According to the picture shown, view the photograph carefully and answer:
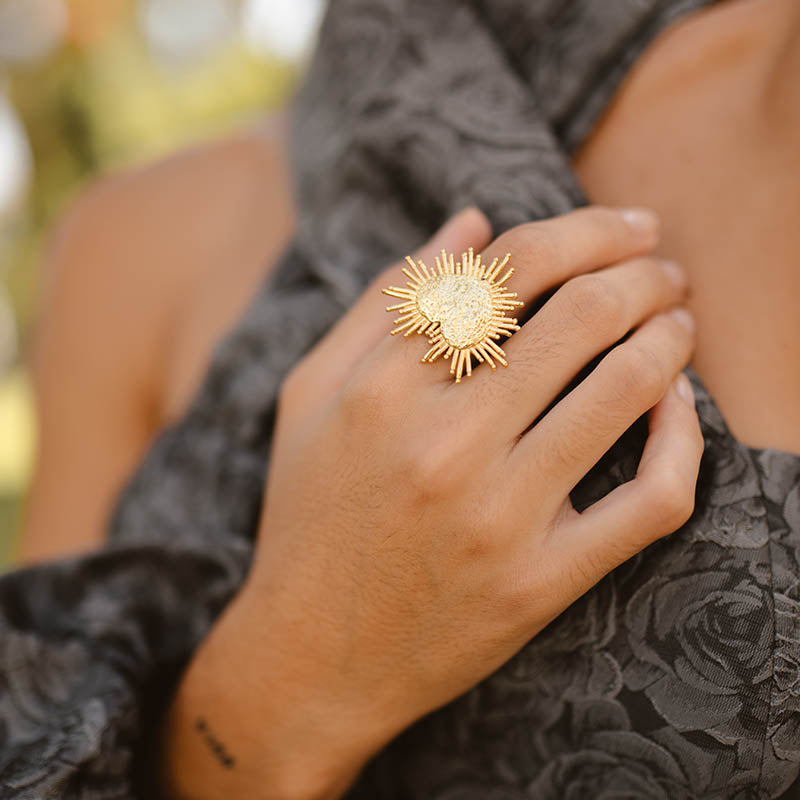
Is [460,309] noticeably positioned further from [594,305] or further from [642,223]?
[642,223]

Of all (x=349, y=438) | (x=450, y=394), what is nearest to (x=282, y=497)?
(x=349, y=438)

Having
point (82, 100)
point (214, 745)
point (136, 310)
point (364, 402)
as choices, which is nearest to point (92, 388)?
point (136, 310)

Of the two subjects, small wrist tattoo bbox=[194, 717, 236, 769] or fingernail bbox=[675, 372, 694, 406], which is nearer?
fingernail bbox=[675, 372, 694, 406]

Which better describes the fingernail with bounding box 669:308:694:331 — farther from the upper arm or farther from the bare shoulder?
the upper arm

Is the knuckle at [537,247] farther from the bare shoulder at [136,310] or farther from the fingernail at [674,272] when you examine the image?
the bare shoulder at [136,310]

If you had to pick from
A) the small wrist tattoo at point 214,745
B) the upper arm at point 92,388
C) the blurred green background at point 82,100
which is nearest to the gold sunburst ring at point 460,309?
the small wrist tattoo at point 214,745

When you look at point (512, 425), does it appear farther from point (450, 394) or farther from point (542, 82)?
point (542, 82)

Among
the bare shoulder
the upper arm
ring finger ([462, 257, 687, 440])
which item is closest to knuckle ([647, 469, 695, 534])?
ring finger ([462, 257, 687, 440])
